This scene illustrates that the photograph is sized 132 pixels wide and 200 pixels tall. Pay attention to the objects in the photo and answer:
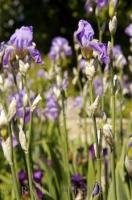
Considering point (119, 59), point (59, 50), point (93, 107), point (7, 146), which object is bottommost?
point (7, 146)

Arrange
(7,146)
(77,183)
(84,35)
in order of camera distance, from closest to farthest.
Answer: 1. (7,146)
2. (84,35)
3. (77,183)

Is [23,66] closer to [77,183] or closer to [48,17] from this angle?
[77,183]

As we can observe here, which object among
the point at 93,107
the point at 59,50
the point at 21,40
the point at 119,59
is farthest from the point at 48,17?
the point at 93,107

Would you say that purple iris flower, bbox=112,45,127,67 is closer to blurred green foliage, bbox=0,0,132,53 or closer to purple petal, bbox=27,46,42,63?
purple petal, bbox=27,46,42,63

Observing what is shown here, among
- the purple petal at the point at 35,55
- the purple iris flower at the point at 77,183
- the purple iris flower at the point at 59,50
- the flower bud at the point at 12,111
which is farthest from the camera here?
the purple iris flower at the point at 59,50

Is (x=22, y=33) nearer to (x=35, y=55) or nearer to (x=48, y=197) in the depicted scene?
(x=35, y=55)

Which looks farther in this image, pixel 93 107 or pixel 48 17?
pixel 48 17

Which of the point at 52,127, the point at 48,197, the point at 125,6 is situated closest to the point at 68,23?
the point at 125,6

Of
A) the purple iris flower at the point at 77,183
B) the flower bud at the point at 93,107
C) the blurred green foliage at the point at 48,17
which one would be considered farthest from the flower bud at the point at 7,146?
the blurred green foliage at the point at 48,17

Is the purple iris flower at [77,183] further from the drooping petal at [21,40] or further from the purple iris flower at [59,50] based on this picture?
the purple iris flower at [59,50]

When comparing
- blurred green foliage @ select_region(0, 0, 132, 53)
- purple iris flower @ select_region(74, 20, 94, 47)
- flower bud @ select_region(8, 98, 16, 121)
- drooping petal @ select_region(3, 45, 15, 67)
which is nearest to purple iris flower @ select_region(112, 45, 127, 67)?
purple iris flower @ select_region(74, 20, 94, 47)
